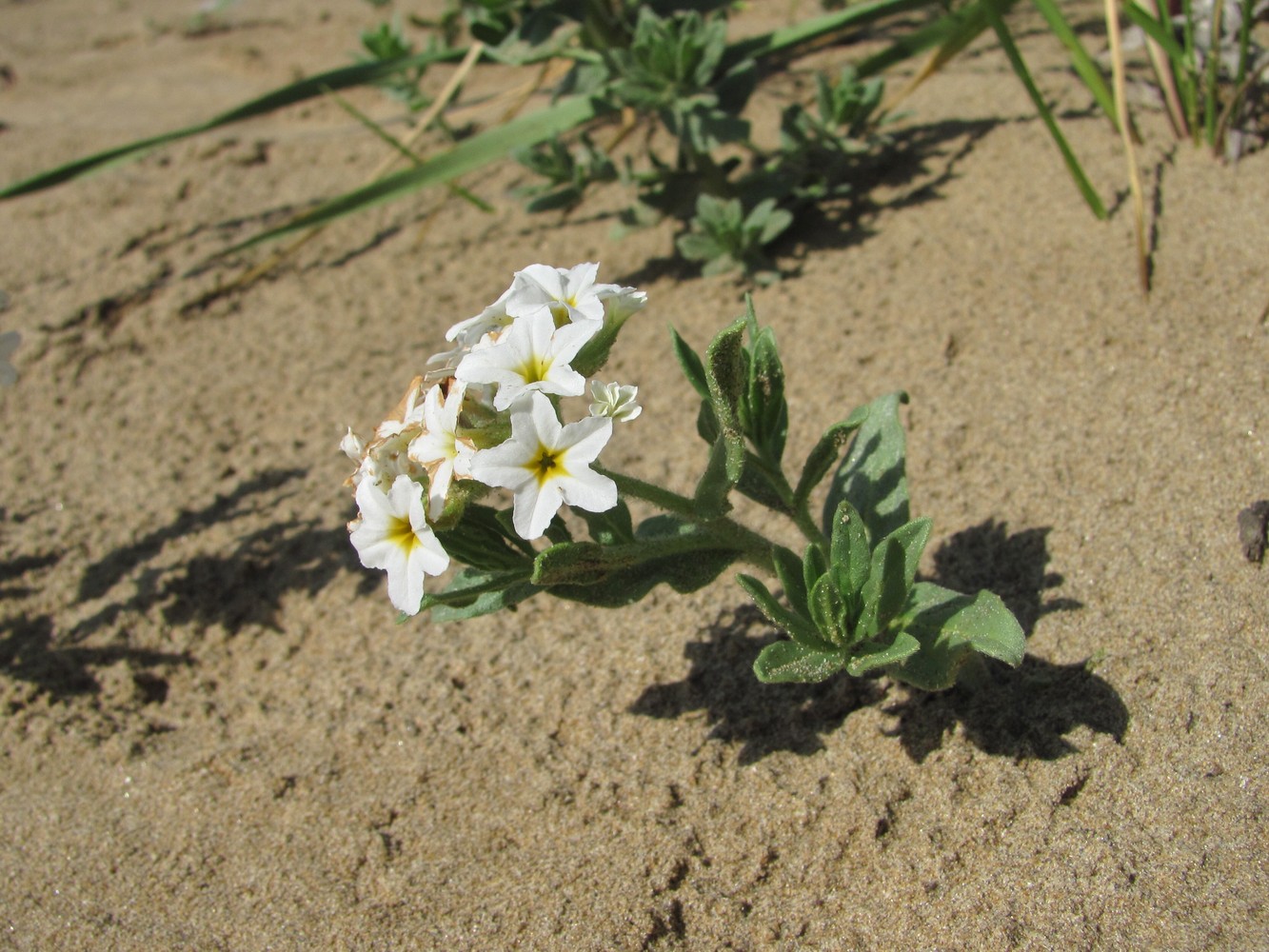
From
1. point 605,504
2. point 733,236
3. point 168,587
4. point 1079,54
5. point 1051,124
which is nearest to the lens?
point 605,504

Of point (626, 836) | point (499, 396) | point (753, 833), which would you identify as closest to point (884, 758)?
point (753, 833)

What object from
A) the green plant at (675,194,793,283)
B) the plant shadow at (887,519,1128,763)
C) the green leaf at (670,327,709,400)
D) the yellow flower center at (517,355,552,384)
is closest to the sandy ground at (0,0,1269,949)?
the plant shadow at (887,519,1128,763)

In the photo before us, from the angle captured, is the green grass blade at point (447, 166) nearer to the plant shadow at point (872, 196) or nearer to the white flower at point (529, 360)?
the plant shadow at point (872, 196)

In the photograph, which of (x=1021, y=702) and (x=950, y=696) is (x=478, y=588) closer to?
(x=950, y=696)

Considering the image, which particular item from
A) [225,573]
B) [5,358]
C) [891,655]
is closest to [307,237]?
[5,358]

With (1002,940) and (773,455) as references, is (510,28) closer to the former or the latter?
(773,455)

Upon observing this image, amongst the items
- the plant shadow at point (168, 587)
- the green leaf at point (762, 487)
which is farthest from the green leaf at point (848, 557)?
the plant shadow at point (168, 587)
